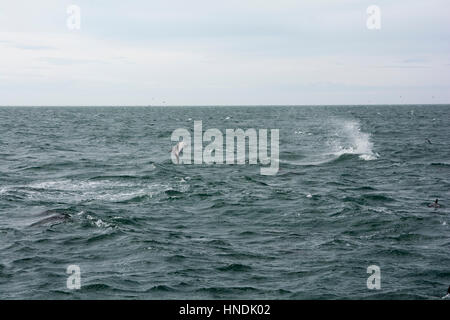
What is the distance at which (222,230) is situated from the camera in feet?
88.9

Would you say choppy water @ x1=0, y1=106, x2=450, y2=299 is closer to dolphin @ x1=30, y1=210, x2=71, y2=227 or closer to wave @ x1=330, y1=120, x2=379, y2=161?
dolphin @ x1=30, y1=210, x2=71, y2=227

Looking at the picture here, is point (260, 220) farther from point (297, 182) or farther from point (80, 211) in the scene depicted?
point (297, 182)

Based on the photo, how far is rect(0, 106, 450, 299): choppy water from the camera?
19.2m

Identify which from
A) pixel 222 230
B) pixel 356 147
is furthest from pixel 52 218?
pixel 356 147

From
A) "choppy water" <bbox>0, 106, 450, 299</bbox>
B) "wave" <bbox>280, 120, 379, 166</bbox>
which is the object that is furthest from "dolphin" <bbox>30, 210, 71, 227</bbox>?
"wave" <bbox>280, 120, 379, 166</bbox>

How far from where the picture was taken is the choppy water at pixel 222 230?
19188mm

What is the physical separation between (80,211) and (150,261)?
30.8 ft

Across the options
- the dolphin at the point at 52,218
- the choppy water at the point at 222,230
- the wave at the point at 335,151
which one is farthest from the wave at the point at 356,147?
the dolphin at the point at 52,218

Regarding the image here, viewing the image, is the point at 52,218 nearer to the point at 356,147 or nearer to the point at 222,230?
the point at 222,230

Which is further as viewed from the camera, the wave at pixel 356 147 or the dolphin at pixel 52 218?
the wave at pixel 356 147

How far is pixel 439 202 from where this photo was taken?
33531 mm

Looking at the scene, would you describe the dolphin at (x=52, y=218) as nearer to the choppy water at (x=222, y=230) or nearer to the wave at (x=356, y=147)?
the choppy water at (x=222, y=230)

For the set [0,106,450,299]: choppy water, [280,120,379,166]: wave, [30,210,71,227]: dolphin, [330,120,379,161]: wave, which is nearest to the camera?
[0,106,450,299]: choppy water
